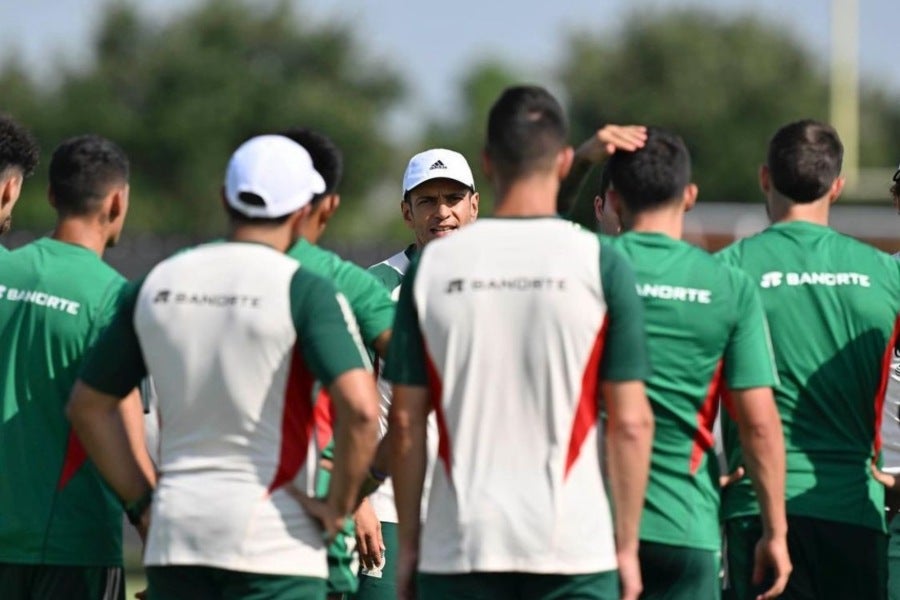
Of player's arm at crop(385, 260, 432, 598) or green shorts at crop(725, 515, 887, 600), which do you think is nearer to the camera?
player's arm at crop(385, 260, 432, 598)

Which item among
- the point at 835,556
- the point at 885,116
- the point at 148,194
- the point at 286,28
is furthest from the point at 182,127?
the point at 835,556

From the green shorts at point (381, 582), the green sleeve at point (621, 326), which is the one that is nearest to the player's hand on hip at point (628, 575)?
the green sleeve at point (621, 326)

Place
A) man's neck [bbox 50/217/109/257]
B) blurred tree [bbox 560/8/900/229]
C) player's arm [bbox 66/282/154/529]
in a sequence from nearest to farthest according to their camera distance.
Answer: player's arm [bbox 66/282/154/529] < man's neck [bbox 50/217/109/257] < blurred tree [bbox 560/8/900/229]

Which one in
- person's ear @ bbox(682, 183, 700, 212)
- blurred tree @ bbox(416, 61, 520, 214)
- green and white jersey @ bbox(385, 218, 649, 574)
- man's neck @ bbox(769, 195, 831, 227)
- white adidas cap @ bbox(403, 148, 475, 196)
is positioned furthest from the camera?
blurred tree @ bbox(416, 61, 520, 214)

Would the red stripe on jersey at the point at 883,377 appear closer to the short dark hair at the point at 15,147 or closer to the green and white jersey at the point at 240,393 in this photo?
the green and white jersey at the point at 240,393

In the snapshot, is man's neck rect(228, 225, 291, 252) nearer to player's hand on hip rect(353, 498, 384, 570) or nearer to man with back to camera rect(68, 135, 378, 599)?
man with back to camera rect(68, 135, 378, 599)

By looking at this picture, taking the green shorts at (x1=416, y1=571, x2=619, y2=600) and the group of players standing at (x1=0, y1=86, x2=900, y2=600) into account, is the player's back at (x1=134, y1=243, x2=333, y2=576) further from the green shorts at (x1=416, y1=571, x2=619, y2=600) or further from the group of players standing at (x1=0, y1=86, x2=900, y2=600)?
the green shorts at (x1=416, y1=571, x2=619, y2=600)

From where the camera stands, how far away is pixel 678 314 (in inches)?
243

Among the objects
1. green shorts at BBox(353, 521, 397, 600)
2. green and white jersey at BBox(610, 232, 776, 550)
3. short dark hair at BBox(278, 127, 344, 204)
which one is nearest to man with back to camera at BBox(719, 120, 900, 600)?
green and white jersey at BBox(610, 232, 776, 550)

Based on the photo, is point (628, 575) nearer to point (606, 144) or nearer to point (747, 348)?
point (747, 348)

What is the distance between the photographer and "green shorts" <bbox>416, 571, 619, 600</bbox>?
18.0 ft

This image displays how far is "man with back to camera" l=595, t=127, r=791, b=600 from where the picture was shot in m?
6.18

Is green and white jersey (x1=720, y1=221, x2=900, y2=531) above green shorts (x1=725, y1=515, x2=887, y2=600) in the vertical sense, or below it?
above

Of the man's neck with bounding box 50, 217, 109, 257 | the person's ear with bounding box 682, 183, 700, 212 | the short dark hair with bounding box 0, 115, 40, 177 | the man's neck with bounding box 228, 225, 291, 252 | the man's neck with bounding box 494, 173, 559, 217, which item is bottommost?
the man's neck with bounding box 228, 225, 291, 252
